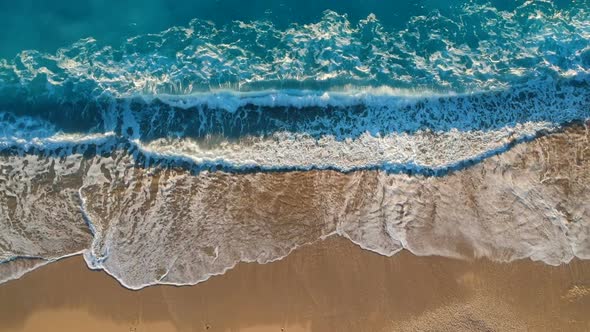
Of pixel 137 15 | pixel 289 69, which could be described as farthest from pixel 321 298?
pixel 137 15

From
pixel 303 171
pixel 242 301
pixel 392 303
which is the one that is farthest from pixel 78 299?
pixel 392 303

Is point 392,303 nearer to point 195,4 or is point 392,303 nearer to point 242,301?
point 242,301

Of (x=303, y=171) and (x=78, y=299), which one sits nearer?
(x=78, y=299)

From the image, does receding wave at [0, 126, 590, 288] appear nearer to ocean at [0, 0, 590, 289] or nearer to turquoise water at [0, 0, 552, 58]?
ocean at [0, 0, 590, 289]

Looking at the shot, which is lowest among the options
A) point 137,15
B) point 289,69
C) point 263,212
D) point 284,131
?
point 263,212

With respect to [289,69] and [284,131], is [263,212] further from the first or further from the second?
[289,69]

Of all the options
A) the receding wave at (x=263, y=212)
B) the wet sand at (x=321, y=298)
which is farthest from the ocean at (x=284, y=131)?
the wet sand at (x=321, y=298)
